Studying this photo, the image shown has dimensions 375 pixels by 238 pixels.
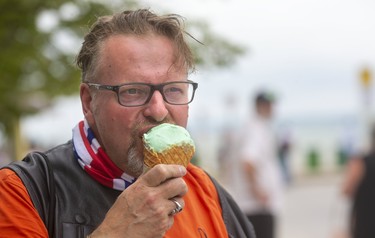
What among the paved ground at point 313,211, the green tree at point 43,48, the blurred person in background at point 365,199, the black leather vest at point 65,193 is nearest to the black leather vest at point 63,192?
the black leather vest at point 65,193

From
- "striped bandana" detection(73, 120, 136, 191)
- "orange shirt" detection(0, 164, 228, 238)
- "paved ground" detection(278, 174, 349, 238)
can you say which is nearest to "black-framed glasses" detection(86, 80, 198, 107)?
"striped bandana" detection(73, 120, 136, 191)

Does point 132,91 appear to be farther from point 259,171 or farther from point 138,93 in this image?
point 259,171

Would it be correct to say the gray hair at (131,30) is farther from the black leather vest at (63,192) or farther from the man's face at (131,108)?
the black leather vest at (63,192)

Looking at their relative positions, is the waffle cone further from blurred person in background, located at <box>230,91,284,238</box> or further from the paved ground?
the paved ground

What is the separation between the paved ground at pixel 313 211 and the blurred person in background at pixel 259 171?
498 cm

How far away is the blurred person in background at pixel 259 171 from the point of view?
6758mm

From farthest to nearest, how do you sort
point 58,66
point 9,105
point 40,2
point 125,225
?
point 9,105, point 58,66, point 40,2, point 125,225

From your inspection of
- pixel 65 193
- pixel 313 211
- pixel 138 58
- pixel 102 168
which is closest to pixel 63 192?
pixel 65 193

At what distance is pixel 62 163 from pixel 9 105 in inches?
287

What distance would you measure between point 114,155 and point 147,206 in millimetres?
364

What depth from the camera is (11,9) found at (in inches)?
268

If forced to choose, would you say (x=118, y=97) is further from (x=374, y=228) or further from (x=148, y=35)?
(x=374, y=228)

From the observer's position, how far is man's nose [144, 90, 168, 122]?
7.89 feet

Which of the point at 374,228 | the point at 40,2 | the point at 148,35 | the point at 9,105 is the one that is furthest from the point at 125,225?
the point at 9,105
